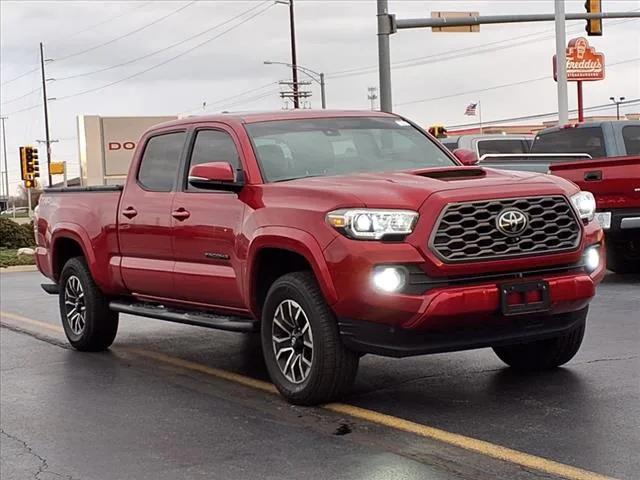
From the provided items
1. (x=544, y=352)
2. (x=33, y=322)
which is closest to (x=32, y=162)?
(x=33, y=322)

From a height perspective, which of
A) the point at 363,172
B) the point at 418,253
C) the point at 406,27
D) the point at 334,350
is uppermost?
the point at 406,27

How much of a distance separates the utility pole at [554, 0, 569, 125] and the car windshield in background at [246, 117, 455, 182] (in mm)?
17719

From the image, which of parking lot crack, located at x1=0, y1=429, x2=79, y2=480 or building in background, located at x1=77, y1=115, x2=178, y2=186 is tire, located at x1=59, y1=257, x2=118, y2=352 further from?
building in background, located at x1=77, y1=115, x2=178, y2=186

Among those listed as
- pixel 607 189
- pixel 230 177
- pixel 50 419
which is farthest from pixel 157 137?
pixel 607 189

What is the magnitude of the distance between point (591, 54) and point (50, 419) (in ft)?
121

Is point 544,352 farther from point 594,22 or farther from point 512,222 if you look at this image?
point 594,22

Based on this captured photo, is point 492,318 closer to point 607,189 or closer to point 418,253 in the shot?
point 418,253

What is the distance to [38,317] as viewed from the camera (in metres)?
12.5

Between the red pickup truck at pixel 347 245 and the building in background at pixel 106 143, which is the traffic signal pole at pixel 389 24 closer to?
the red pickup truck at pixel 347 245

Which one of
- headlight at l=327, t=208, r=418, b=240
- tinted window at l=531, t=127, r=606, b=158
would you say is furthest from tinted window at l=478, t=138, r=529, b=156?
headlight at l=327, t=208, r=418, b=240

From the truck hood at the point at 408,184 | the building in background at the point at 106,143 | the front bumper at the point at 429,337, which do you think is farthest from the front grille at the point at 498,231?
the building in background at the point at 106,143

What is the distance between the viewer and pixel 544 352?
728 cm

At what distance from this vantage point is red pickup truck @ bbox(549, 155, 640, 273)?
1207 centimetres

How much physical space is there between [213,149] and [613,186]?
5988mm
